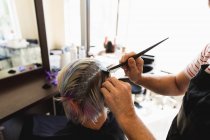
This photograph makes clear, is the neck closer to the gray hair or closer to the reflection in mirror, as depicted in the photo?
the gray hair

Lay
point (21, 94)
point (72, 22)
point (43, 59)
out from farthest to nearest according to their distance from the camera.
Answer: point (72, 22), point (43, 59), point (21, 94)

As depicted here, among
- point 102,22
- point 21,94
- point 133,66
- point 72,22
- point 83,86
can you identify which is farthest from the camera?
point 102,22

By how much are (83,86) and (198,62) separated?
2.13ft

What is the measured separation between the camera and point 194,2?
131cm

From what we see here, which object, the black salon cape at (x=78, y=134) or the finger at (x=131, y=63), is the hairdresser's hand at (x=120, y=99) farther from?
the black salon cape at (x=78, y=134)

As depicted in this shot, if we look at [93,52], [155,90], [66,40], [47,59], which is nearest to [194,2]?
[155,90]

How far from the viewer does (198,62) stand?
0.91 m

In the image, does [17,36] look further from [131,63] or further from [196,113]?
[196,113]

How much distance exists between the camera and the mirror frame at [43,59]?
124cm

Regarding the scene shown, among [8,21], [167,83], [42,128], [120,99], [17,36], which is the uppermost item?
[8,21]

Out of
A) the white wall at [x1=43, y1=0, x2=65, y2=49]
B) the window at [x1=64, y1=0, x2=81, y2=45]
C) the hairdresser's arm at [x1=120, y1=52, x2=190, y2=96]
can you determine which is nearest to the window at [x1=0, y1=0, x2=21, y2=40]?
the white wall at [x1=43, y1=0, x2=65, y2=49]

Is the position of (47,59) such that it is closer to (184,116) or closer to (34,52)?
(34,52)

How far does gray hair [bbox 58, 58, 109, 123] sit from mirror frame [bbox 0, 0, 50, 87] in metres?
0.68

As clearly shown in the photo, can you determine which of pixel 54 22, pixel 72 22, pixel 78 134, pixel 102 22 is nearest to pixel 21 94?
pixel 78 134
